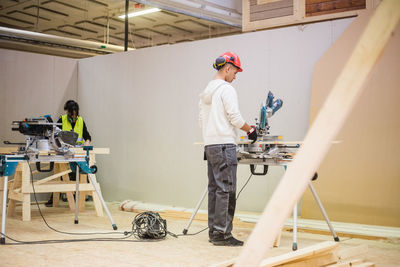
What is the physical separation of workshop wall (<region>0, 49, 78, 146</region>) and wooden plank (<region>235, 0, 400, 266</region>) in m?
6.56

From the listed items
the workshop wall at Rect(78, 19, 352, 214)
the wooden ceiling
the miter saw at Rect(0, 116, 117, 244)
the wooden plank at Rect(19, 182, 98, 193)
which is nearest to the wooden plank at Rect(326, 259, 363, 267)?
the workshop wall at Rect(78, 19, 352, 214)

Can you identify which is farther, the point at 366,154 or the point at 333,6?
the point at 333,6

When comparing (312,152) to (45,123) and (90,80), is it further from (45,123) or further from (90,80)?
(90,80)

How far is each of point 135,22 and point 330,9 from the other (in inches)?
259

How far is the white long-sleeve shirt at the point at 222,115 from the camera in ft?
12.4

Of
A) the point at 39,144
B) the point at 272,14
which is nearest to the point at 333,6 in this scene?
the point at 272,14

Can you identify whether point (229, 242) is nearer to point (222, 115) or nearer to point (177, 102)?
point (222, 115)

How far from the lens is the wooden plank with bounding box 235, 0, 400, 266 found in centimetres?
99

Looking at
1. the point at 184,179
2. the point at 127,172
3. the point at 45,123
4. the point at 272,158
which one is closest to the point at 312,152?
the point at 272,158

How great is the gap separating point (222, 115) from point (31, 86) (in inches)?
175

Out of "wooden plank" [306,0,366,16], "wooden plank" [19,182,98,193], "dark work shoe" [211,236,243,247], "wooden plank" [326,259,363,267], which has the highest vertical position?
"wooden plank" [306,0,366,16]

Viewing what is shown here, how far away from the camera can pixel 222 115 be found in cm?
382

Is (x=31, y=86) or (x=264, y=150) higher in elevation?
(x=31, y=86)

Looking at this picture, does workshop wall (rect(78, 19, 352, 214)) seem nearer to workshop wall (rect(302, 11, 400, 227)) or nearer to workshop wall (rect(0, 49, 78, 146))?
workshop wall (rect(0, 49, 78, 146))
